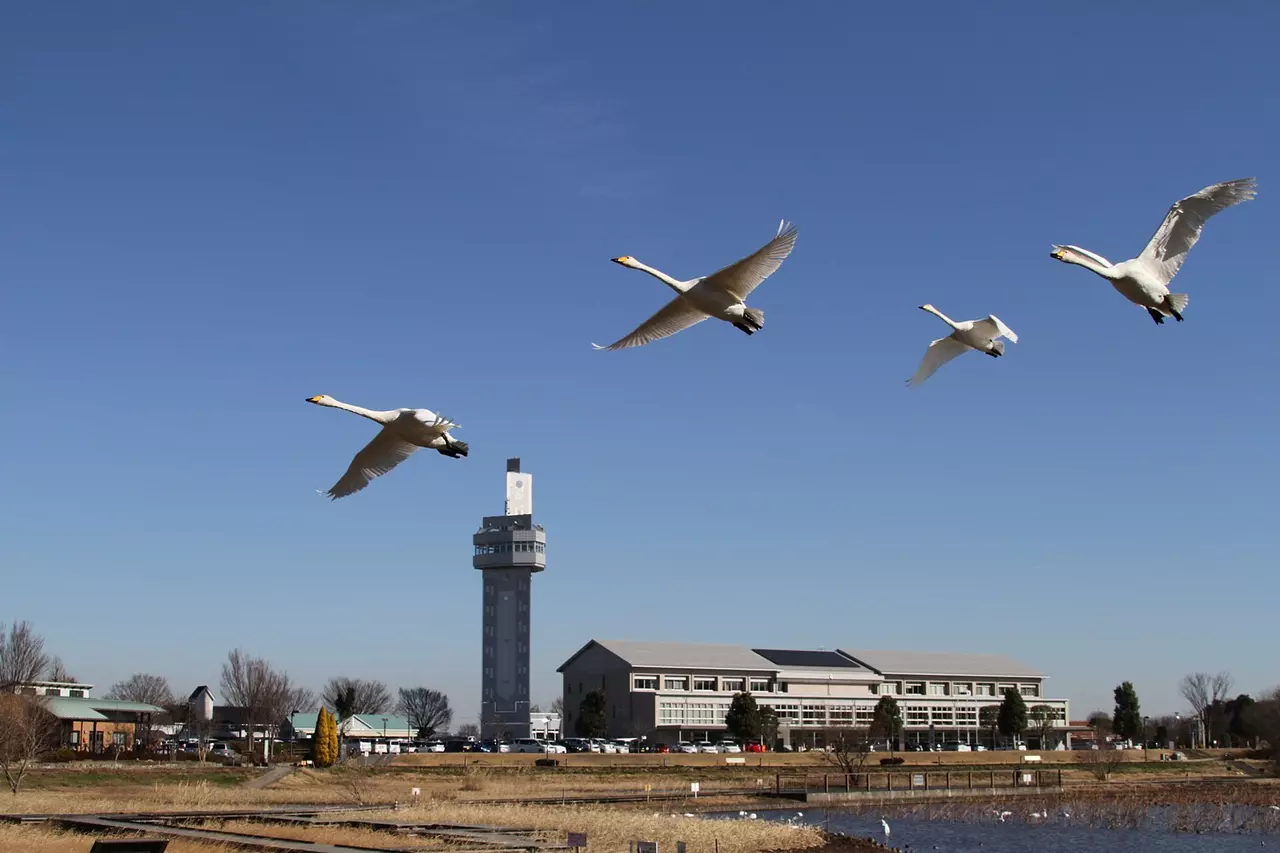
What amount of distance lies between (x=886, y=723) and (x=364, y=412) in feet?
323

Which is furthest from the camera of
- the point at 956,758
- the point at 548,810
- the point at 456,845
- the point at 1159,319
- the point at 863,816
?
the point at 956,758

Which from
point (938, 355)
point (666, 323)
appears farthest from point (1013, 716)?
point (666, 323)

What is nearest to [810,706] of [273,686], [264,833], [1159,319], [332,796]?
[273,686]

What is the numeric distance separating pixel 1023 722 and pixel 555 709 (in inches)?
3522

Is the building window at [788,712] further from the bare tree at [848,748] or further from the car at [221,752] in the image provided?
the car at [221,752]

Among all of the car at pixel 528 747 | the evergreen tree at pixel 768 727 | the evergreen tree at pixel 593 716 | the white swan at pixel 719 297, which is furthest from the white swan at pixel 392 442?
the evergreen tree at pixel 593 716

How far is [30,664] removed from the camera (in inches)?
3642

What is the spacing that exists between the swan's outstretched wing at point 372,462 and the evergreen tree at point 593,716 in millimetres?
92773

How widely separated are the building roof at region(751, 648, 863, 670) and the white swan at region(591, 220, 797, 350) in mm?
106748

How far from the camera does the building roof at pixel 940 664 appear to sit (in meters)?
132

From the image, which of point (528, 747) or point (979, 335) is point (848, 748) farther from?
point (979, 335)

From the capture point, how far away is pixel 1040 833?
167ft

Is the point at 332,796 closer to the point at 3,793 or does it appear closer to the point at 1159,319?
the point at 3,793

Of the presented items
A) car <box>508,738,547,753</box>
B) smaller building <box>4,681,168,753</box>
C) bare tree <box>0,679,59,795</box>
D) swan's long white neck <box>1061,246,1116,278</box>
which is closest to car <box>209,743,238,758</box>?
smaller building <box>4,681,168,753</box>
